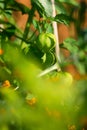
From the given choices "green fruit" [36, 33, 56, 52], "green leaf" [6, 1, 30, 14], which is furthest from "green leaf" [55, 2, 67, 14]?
"green fruit" [36, 33, 56, 52]

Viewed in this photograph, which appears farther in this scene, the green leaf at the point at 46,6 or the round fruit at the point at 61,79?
the green leaf at the point at 46,6

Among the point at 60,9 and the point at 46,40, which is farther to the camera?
the point at 60,9

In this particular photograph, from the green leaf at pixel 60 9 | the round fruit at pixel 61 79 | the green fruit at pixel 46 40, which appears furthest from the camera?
the green leaf at pixel 60 9

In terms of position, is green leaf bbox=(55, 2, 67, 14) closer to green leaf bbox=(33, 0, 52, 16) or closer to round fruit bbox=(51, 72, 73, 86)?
green leaf bbox=(33, 0, 52, 16)

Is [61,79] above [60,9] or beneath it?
above

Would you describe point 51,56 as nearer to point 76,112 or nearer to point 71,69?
point 76,112

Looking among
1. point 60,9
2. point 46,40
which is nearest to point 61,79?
point 46,40

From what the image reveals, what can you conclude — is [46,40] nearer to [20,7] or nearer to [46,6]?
[46,6]

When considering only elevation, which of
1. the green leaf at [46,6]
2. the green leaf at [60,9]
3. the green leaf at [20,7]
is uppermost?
the green leaf at [46,6]

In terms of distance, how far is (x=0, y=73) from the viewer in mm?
310

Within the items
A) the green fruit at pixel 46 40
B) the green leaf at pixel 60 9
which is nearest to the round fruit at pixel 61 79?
the green fruit at pixel 46 40

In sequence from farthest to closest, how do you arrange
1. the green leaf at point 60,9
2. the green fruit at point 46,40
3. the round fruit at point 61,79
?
1. the green leaf at point 60,9
2. the green fruit at point 46,40
3. the round fruit at point 61,79

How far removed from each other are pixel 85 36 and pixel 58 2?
1.76 metres

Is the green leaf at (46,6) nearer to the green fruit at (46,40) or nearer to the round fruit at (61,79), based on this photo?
the green fruit at (46,40)
